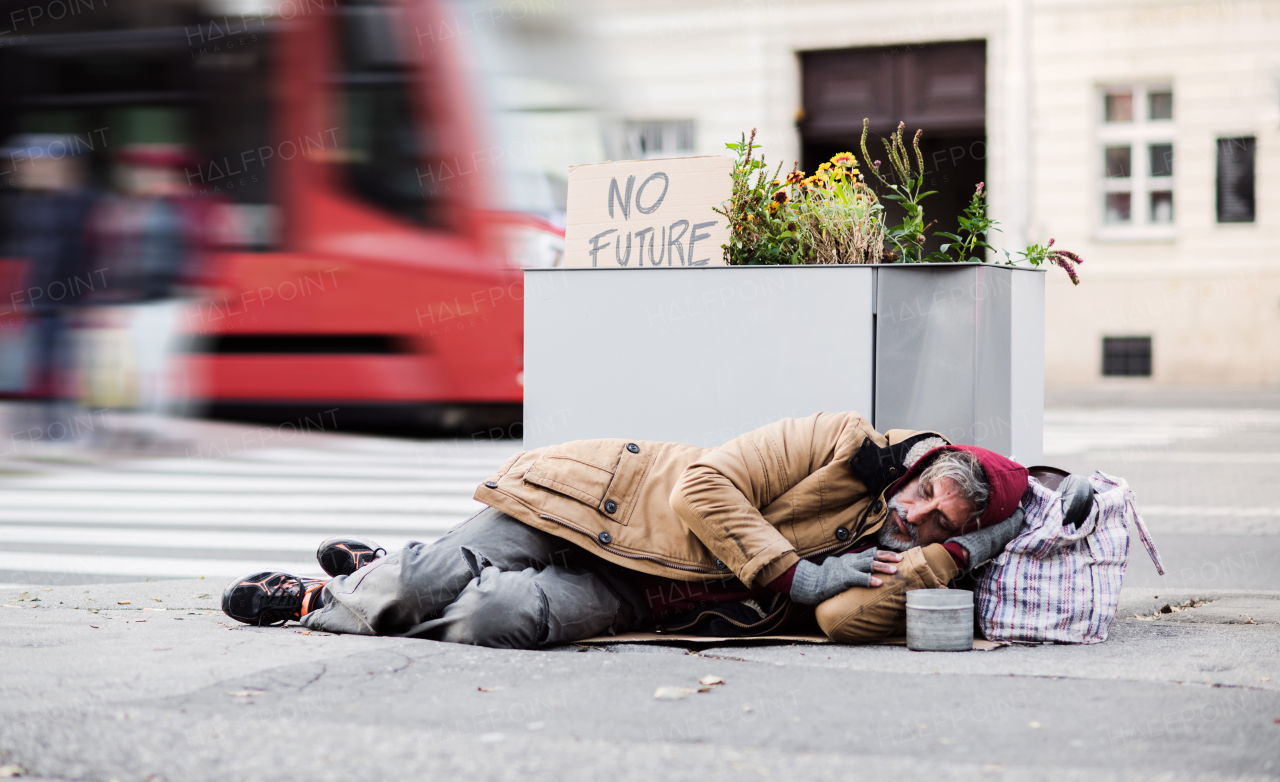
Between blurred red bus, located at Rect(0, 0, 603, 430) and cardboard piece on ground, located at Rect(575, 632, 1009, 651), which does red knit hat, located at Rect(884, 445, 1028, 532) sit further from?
blurred red bus, located at Rect(0, 0, 603, 430)

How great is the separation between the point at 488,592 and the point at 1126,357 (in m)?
16.2

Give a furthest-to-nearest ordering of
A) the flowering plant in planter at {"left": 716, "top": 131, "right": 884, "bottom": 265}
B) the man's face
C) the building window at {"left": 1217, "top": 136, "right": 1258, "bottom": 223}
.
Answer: the building window at {"left": 1217, "top": 136, "right": 1258, "bottom": 223}
the flowering plant in planter at {"left": 716, "top": 131, "right": 884, "bottom": 265}
the man's face

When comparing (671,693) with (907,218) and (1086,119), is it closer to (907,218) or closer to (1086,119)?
(907,218)

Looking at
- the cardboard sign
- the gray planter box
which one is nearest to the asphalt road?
the gray planter box

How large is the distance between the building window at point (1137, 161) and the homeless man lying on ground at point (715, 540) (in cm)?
1606

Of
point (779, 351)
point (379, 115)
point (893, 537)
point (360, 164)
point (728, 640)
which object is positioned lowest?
point (728, 640)

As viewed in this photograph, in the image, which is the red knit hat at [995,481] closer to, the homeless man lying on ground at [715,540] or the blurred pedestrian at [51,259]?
the homeless man lying on ground at [715,540]

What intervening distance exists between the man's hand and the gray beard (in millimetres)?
51

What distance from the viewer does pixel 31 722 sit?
10.3 ft

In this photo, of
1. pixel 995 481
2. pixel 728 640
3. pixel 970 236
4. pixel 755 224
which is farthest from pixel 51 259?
pixel 995 481

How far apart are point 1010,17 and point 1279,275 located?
193 inches

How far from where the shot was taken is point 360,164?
1034 centimetres

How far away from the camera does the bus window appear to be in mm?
10234

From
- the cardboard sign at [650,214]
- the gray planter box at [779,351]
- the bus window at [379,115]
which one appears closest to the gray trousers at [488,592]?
the gray planter box at [779,351]
